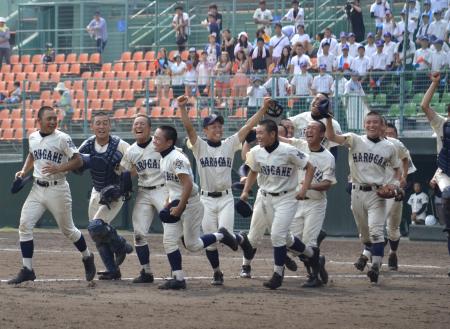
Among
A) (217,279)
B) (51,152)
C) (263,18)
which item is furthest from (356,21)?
(51,152)

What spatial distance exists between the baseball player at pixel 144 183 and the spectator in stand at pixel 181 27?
14.7 m

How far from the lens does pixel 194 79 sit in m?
23.6

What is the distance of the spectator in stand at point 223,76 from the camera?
886 inches

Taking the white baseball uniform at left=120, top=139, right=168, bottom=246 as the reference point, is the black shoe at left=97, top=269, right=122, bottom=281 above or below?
below

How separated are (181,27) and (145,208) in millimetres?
15014

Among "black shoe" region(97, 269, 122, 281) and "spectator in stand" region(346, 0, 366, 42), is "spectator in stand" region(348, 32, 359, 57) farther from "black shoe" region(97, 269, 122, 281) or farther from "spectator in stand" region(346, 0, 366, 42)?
"black shoe" region(97, 269, 122, 281)

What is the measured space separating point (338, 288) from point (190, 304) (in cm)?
232

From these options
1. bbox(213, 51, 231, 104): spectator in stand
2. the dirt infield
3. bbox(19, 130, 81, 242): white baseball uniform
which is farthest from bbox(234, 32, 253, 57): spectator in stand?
bbox(19, 130, 81, 242): white baseball uniform

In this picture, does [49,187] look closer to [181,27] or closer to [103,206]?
[103,206]

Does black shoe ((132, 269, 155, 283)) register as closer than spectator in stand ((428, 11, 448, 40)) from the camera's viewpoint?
Yes

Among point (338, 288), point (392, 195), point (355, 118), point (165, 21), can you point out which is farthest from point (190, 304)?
point (165, 21)

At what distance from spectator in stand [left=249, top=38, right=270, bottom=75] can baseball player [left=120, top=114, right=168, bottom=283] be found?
11.4 metres

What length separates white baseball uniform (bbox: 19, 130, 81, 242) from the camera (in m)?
12.4

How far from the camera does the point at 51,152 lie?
41.0 ft
